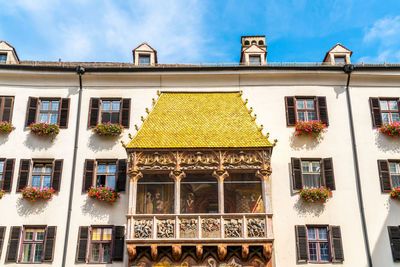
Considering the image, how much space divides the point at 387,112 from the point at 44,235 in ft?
56.5

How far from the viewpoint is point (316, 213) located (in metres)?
20.6

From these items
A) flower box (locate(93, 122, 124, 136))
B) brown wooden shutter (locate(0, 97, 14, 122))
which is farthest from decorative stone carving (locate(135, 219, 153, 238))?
brown wooden shutter (locate(0, 97, 14, 122))

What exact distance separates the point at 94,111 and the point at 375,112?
13.8 meters

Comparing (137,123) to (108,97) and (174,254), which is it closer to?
(108,97)

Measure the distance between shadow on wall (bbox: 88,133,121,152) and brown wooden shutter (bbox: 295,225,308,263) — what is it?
936 cm

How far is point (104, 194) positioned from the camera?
20.5 m

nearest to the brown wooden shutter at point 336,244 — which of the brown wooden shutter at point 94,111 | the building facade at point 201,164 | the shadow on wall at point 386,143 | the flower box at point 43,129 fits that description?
the building facade at point 201,164

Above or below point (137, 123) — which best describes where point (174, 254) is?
below

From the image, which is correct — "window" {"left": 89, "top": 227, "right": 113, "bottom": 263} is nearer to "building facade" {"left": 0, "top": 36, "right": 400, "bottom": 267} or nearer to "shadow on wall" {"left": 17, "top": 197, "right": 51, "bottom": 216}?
"building facade" {"left": 0, "top": 36, "right": 400, "bottom": 267}

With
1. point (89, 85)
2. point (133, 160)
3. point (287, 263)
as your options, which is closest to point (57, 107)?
point (89, 85)

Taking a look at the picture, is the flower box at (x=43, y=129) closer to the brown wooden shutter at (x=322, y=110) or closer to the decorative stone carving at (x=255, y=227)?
the decorative stone carving at (x=255, y=227)

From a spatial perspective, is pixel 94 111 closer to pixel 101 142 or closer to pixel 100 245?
pixel 101 142

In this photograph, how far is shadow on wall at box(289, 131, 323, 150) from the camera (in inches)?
866

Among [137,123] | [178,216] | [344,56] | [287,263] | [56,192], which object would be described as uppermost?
[344,56]
